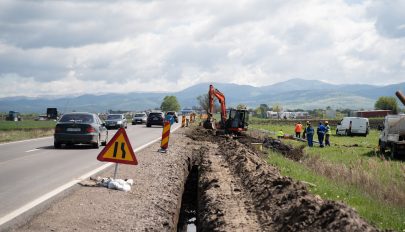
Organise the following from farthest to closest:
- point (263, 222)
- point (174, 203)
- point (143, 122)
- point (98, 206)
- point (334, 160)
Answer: point (143, 122) → point (334, 160) → point (174, 203) → point (98, 206) → point (263, 222)

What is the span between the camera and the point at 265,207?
979 centimetres

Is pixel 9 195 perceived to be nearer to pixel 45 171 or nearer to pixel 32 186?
pixel 32 186

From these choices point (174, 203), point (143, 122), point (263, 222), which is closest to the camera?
point (263, 222)

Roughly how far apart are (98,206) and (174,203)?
86.5 inches

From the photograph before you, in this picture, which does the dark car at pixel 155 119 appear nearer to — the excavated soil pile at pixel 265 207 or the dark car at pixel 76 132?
the dark car at pixel 76 132

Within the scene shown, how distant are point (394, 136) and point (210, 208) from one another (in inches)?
841

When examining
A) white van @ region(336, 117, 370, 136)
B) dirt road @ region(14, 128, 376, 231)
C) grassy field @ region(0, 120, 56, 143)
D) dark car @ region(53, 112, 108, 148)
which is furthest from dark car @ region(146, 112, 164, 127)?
dirt road @ region(14, 128, 376, 231)

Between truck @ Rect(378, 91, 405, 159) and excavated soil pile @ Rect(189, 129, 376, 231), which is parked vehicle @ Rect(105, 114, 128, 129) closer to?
truck @ Rect(378, 91, 405, 159)

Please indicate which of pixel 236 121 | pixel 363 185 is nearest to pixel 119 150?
pixel 363 185

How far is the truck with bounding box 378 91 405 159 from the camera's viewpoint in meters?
28.9

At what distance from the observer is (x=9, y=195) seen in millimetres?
10789

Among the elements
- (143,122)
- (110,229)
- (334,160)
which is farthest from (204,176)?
(143,122)

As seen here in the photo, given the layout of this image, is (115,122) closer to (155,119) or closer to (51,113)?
(155,119)

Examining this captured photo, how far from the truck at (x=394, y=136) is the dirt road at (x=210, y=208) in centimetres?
1636
